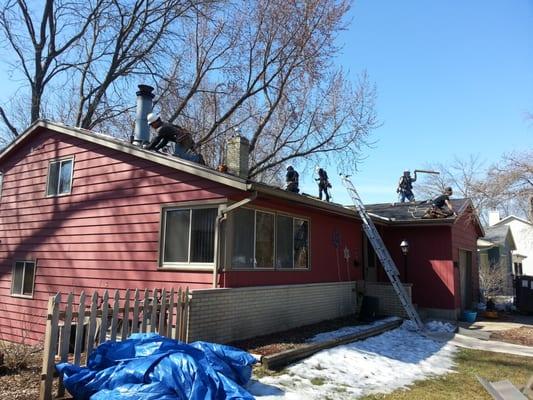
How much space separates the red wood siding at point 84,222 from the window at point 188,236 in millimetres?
257

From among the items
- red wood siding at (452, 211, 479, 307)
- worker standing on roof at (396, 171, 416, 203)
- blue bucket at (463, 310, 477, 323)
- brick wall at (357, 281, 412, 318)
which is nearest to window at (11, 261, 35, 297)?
brick wall at (357, 281, 412, 318)

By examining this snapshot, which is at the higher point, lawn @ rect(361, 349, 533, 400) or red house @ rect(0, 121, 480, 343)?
red house @ rect(0, 121, 480, 343)

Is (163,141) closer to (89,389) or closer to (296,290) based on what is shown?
(296,290)

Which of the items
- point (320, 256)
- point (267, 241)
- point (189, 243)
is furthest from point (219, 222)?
point (320, 256)

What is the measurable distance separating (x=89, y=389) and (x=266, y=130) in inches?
717

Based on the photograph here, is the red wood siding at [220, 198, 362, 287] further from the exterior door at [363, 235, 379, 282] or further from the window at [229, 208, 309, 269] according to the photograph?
the exterior door at [363, 235, 379, 282]

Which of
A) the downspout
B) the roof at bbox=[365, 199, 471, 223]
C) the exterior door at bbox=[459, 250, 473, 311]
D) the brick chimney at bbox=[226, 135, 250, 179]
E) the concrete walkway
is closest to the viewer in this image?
the downspout

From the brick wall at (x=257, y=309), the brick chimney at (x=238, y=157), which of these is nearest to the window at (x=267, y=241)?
the brick wall at (x=257, y=309)

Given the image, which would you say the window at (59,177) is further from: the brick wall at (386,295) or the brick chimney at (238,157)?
the brick wall at (386,295)

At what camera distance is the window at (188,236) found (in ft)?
29.9

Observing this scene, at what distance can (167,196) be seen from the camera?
32.1ft

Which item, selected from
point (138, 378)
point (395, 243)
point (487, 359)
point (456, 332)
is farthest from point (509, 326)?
point (138, 378)

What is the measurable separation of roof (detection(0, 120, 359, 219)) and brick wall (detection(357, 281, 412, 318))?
2.35 meters

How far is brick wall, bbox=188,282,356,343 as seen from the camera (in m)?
8.05
